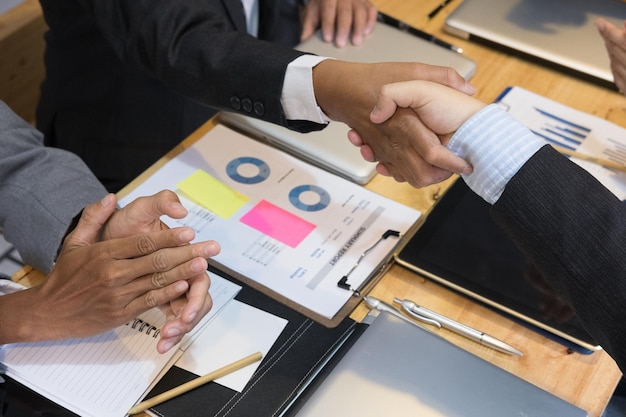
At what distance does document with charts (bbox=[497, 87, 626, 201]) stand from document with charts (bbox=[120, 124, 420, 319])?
341 millimetres

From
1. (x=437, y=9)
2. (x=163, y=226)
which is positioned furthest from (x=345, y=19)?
(x=163, y=226)

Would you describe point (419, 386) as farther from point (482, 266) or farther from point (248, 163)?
point (248, 163)

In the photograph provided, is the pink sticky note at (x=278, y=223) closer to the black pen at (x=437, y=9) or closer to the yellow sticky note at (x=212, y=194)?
the yellow sticky note at (x=212, y=194)

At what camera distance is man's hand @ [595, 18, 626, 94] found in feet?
4.16

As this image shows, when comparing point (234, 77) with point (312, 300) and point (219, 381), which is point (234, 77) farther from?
point (219, 381)

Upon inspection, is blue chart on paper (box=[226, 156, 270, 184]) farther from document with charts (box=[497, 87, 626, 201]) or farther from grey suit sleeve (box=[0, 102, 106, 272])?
document with charts (box=[497, 87, 626, 201])

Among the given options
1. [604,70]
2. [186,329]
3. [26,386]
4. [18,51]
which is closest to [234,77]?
[186,329]

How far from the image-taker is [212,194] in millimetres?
1163

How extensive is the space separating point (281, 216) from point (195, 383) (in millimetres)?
326

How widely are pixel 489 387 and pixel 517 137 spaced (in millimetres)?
330

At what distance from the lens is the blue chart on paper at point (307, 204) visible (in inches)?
45.1

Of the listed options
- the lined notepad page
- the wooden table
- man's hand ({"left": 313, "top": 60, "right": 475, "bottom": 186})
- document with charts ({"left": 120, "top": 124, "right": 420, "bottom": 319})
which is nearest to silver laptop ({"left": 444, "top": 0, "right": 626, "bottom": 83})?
man's hand ({"left": 313, "top": 60, "right": 475, "bottom": 186})

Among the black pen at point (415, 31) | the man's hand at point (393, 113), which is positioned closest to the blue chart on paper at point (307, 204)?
the man's hand at point (393, 113)

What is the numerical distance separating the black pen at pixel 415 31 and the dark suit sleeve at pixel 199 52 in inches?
15.2
